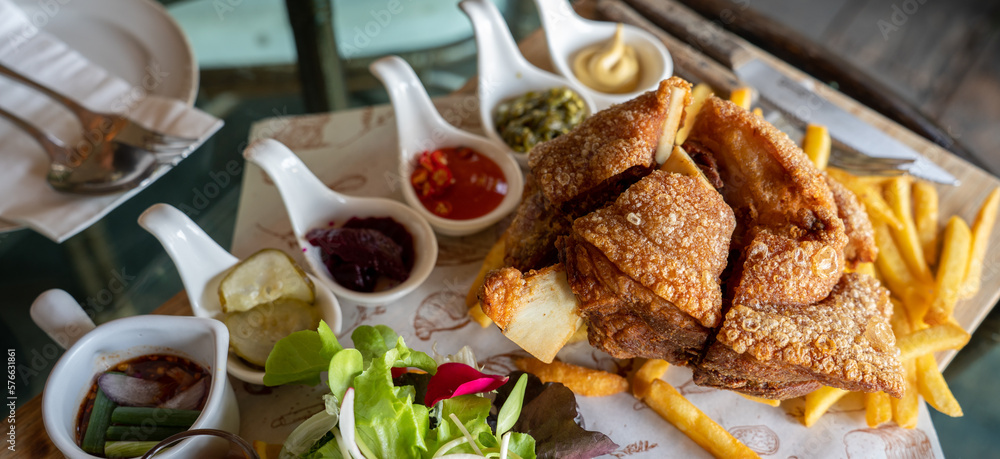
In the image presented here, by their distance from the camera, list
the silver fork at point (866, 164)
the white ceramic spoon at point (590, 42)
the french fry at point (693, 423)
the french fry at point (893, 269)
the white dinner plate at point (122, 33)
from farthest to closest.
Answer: the white dinner plate at point (122, 33) → the white ceramic spoon at point (590, 42) → the silver fork at point (866, 164) → the french fry at point (893, 269) → the french fry at point (693, 423)

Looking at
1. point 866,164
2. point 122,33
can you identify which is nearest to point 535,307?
point 866,164

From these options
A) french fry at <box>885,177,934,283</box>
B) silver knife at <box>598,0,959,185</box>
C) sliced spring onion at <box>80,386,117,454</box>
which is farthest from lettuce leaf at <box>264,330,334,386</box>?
silver knife at <box>598,0,959,185</box>

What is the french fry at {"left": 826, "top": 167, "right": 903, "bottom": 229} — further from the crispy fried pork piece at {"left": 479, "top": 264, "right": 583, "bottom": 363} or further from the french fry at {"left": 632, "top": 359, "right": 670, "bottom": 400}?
the crispy fried pork piece at {"left": 479, "top": 264, "right": 583, "bottom": 363}

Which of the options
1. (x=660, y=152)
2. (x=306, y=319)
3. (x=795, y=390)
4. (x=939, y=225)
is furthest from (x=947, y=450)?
(x=306, y=319)

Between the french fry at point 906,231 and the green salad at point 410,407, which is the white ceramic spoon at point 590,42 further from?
the green salad at point 410,407

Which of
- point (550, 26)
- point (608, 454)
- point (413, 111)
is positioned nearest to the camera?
point (608, 454)

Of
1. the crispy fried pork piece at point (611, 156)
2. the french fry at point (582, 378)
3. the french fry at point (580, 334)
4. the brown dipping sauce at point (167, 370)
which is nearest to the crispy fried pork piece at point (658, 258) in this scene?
the crispy fried pork piece at point (611, 156)

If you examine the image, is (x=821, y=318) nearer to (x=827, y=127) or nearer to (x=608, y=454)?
(x=608, y=454)
